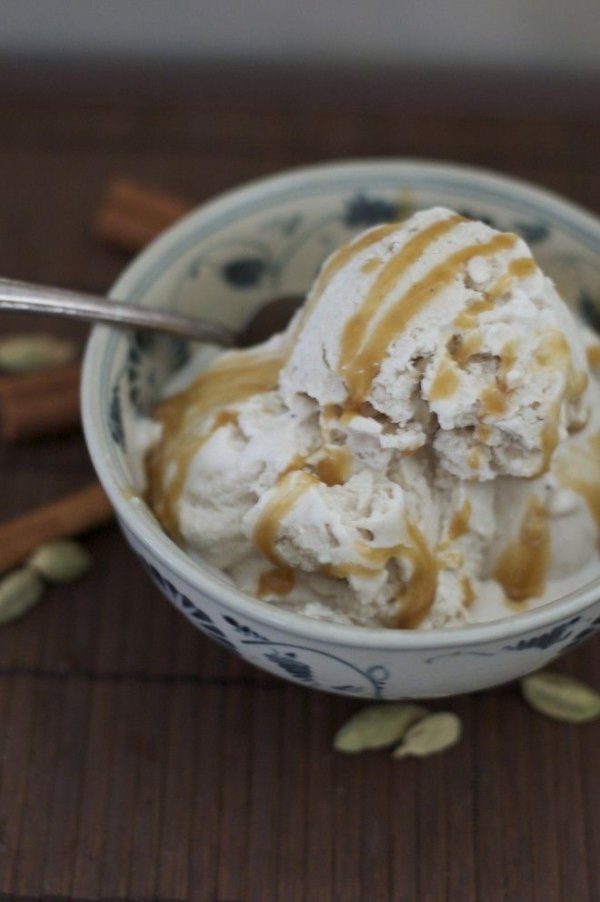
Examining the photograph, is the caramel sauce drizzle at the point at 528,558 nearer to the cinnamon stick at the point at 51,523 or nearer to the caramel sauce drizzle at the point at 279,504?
the caramel sauce drizzle at the point at 279,504

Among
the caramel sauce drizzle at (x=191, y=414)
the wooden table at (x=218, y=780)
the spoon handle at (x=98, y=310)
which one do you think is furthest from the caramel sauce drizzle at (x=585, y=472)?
the spoon handle at (x=98, y=310)

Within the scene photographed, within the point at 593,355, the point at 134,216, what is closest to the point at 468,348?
the point at 593,355

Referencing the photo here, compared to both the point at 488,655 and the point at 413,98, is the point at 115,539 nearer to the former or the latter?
the point at 488,655

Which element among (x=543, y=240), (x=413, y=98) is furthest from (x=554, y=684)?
(x=413, y=98)

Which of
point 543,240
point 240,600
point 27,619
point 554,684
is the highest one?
point 543,240

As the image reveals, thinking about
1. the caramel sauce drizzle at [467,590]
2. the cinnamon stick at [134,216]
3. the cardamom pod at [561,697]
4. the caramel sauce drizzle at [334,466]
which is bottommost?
the cardamom pod at [561,697]
